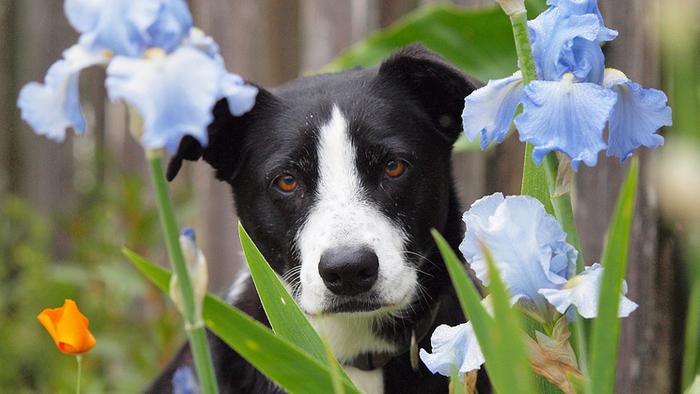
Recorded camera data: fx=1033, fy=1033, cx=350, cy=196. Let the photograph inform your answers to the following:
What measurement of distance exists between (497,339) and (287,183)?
4.67ft

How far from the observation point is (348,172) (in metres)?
2.14

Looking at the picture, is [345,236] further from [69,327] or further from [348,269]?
[69,327]

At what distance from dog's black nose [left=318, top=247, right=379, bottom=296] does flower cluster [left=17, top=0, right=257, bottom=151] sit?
3.23 feet

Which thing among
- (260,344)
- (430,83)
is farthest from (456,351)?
(430,83)

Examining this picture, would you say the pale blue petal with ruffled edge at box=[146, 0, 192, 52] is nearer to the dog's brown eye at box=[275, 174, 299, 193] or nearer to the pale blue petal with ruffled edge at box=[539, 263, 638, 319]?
the pale blue petal with ruffled edge at box=[539, 263, 638, 319]

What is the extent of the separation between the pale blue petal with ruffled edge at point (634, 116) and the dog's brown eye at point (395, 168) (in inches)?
41.3

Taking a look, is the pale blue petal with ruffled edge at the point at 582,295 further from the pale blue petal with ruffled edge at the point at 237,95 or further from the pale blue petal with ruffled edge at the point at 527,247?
the pale blue petal with ruffled edge at the point at 237,95

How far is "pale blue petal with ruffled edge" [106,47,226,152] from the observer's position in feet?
2.64

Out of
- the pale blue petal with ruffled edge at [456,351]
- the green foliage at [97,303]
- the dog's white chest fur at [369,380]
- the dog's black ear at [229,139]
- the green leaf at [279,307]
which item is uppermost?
the green leaf at [279,307]

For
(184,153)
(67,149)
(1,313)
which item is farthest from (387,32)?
(67,149)

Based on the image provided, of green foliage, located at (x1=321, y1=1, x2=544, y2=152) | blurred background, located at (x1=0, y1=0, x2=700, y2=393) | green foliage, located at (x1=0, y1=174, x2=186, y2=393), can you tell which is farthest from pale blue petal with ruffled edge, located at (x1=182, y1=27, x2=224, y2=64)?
green foliage, located at (x1=0, y1=174, x2=186, y2=393)

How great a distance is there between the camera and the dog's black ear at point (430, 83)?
7.47ft

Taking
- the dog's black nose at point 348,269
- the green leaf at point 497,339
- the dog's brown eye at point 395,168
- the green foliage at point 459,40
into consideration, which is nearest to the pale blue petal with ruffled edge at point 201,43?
the green leaf at point 497,339

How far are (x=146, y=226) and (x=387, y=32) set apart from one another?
1.62 meters
